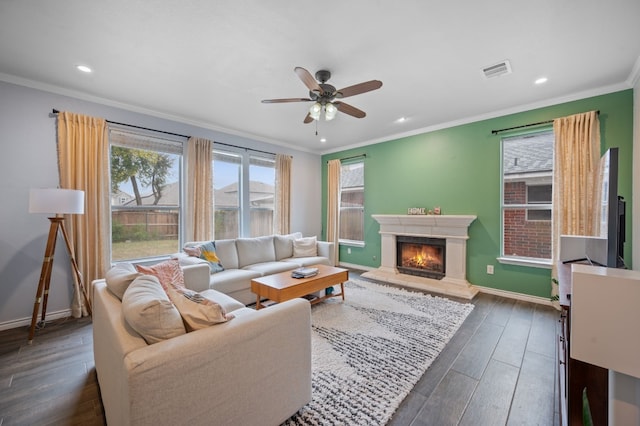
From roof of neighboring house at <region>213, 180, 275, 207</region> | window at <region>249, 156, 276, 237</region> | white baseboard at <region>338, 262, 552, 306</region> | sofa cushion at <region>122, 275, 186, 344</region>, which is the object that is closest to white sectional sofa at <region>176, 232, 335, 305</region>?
window at <region>249, 156, 276, 237</region>

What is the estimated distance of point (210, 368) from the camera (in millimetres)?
1119

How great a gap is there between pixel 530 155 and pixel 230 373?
4.53 metres

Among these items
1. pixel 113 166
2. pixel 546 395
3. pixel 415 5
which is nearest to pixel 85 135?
pixel 113 166

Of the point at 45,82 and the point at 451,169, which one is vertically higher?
the point at 45,82

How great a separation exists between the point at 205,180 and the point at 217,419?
367 cm

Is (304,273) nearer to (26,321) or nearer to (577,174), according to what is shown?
(26,321)

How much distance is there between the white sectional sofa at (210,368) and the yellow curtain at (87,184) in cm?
215

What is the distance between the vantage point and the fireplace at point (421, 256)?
4352 mm

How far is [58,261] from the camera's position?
9.95 ft

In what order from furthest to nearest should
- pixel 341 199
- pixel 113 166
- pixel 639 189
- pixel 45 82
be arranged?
pixel 341 199 → pixel 113 166 → pixel 45 82 → pixel 639 189

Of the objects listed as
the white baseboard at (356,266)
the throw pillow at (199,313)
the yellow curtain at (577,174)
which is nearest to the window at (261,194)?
the white baseboard at (356,266)

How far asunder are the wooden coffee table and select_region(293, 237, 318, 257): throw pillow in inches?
46.4

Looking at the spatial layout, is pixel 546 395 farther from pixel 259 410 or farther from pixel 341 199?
pixel 341 199

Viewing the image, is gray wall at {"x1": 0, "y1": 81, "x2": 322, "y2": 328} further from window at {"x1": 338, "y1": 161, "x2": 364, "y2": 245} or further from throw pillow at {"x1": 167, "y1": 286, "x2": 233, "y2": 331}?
window at {"x1": 338, "y1": 161, "x2": 364, "y2": 245}
